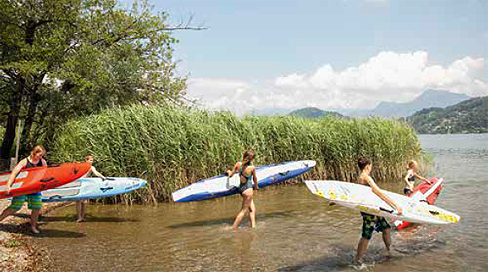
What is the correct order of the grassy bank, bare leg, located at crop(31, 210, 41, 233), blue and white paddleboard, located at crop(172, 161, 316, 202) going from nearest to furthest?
bare leg, located at crop(31, 210, 41, 233), blue and white paddleboard, located at crop(172, 161, 316, 202), the grassy bank

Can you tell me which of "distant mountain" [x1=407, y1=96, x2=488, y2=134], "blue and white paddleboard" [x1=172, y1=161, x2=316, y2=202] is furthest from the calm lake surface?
"distant mountain" [x1=407, y1=96, x2=488, y2=134]

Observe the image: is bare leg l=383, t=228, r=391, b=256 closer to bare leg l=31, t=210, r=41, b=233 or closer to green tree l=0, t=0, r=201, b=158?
bare leg l=31, t=210, r=41, b=233

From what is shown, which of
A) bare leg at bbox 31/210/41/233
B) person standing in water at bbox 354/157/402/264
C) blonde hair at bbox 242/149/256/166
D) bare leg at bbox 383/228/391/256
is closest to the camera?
person standing in water at bbox 354/157/402/264

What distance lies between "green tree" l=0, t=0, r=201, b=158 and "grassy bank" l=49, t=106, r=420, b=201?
3.53m

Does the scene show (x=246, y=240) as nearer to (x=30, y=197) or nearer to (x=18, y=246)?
(x=18, y=246)

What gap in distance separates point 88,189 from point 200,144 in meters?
3.61

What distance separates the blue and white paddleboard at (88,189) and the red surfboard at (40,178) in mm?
1121

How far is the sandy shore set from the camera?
5121 millimetres

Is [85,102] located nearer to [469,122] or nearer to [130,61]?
[130,61]

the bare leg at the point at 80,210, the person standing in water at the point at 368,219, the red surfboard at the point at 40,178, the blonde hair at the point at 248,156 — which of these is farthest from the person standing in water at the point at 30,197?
the person standing in water at the point at 368,219

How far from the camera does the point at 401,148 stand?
546 inches

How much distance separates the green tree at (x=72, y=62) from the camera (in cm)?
1362

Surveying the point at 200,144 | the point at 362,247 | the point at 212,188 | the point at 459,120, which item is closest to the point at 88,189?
the point at 212,188

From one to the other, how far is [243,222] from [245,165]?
5.56ft
